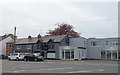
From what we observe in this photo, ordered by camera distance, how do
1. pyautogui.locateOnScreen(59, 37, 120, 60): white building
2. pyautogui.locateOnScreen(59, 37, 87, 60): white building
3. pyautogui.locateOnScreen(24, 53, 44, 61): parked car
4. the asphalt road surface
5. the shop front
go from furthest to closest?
pyautogui.locateOnScreen(59, 37, 87, 60): white building
pyautogui.locateOnScreen(59, 37, 120, 60): white building
the shop front
pyautogui.locateOnScreen(24, 53, 44, 61): parked car
the asphalt road surface

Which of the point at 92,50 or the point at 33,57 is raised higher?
the point at 92,50

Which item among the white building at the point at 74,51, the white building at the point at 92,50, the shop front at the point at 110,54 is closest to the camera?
the shop front at the point at 110,54

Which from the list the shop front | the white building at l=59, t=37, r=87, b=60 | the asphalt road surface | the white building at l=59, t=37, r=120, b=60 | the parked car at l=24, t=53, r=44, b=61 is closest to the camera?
the asphalt road surface

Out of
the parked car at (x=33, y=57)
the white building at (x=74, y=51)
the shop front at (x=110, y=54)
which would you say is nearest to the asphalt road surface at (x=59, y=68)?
the parked car at (x=33, y=57)

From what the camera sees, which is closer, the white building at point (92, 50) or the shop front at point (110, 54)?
the shop front at point (110, 54)

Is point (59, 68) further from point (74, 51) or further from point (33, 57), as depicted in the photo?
point (74, 51)

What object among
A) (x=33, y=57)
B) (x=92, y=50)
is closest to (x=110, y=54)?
(x=92, y=50)

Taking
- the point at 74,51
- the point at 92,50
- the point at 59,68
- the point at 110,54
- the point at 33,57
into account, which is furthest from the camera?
the point at 92,50

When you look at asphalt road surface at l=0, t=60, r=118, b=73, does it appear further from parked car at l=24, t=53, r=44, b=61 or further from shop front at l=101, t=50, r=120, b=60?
shop front at l=101, t=50, r=120, b=60

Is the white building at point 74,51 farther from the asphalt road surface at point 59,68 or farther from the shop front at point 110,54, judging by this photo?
the asphalt road surface at point 59,68

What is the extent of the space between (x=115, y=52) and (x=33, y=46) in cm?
2103

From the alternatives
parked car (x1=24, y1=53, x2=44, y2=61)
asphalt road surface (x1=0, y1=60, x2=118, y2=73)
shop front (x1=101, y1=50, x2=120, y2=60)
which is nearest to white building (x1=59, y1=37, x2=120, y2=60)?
shop front (x1=101, y1=50, x2=120, y2=60)

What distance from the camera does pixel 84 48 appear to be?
55844 millimetres

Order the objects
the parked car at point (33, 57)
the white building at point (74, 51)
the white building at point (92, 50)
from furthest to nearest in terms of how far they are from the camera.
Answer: the white building at point (74, 51), the white building at point (92, 50), the parked car at point (33, 57)
